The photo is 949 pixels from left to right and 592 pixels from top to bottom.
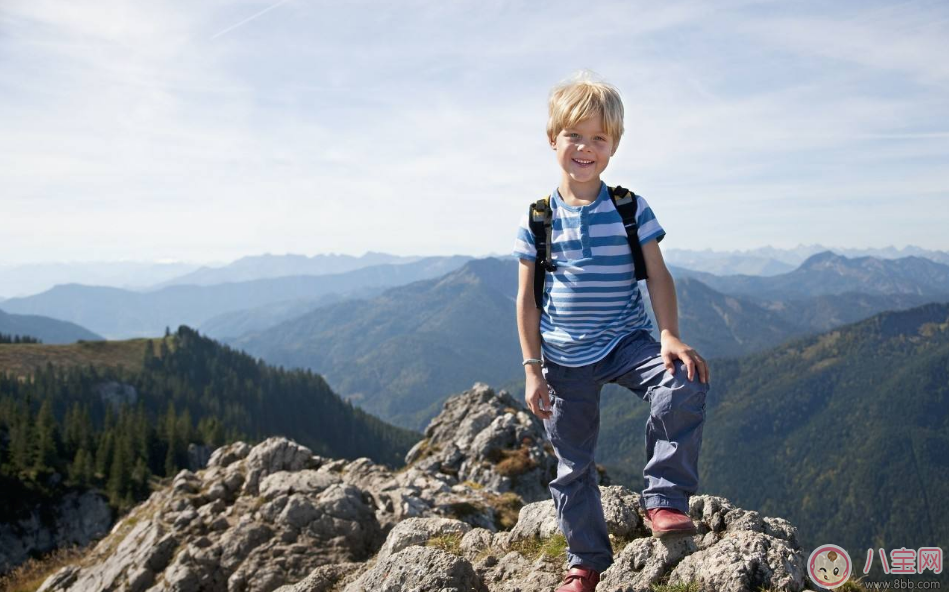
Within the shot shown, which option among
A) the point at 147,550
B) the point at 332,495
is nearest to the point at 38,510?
the point at 147,550

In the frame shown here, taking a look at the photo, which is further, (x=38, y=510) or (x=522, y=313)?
(x=38, y=510)

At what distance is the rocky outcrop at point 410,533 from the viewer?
7.39 m

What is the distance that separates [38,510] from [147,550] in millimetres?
71387

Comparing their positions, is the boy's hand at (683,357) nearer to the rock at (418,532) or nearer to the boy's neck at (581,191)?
the boy's neck at (581,191)

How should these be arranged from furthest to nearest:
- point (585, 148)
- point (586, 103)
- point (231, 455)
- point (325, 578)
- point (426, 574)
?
point (231, 455), point (325, 578), point (426, 574), point (585, 148), point (586, 103)

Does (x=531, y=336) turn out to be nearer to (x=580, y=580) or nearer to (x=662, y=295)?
(x=662, y=295)

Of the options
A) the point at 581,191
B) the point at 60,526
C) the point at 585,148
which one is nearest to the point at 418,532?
the point at 581,191

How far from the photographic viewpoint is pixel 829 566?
6969mm

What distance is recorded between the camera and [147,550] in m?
19.9

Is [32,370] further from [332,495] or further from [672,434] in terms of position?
[672,434]

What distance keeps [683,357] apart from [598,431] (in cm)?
157

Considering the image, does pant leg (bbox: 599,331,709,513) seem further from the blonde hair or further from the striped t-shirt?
the blonde hair

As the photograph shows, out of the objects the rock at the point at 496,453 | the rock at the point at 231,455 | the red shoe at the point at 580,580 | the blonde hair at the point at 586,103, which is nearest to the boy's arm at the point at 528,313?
the blonde hair at the point at 586,103

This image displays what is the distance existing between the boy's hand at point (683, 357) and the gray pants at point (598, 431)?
69mm
